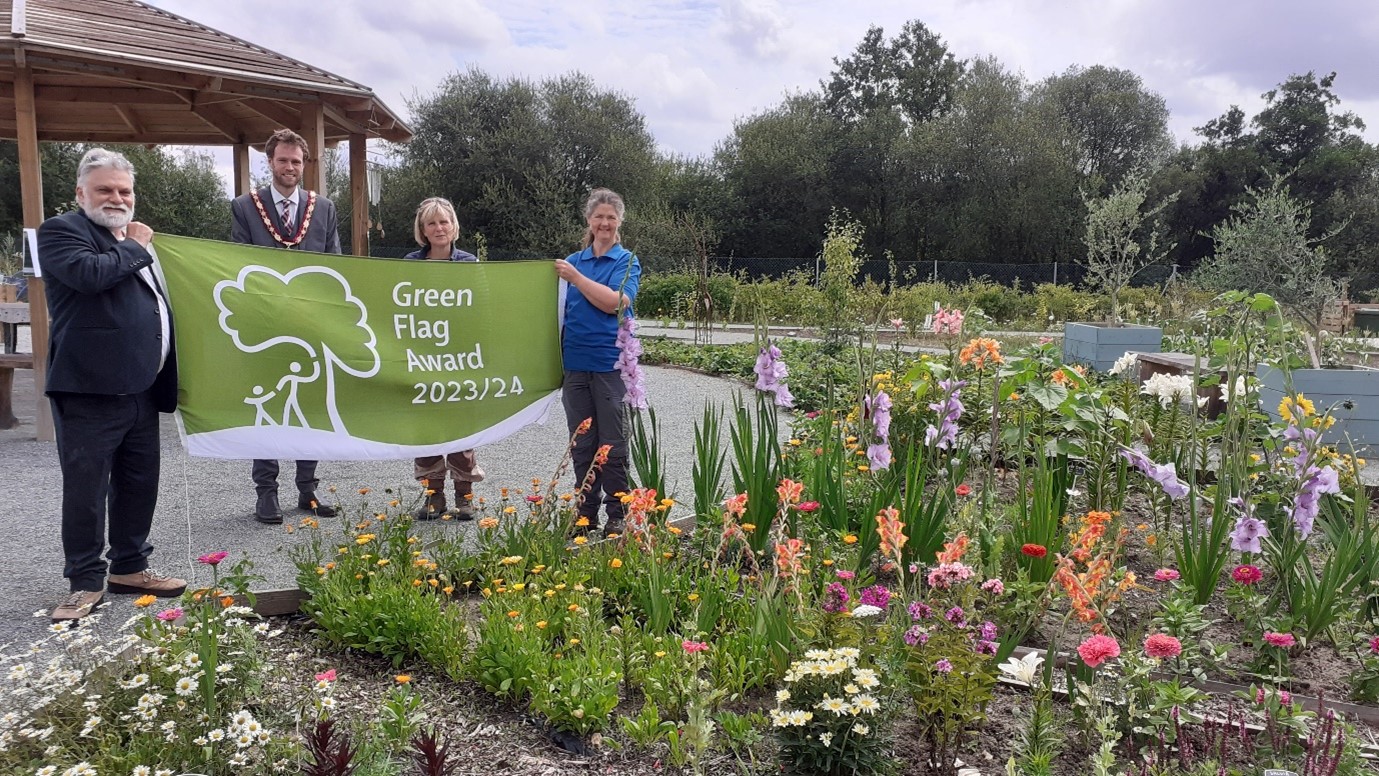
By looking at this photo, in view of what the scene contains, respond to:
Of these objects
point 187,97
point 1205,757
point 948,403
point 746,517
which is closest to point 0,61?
point 187,97

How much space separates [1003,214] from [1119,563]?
32.4 meters

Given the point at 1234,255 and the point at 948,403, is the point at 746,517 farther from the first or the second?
the point at 1234,255

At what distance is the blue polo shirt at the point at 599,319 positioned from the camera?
14.6 feet

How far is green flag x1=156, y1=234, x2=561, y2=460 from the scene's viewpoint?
3994mm

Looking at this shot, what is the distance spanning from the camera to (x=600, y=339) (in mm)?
4449

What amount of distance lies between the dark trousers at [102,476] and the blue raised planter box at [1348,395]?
280 inches

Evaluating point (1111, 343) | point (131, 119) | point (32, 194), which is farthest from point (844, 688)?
point (131, 119)

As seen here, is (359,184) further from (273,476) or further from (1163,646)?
(1163,646)

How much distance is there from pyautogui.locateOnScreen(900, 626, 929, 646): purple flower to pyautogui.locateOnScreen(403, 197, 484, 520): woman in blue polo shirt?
285cm

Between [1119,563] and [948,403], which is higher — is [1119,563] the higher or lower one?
the lower one

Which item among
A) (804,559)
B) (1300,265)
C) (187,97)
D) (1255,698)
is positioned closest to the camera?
(1255,698)

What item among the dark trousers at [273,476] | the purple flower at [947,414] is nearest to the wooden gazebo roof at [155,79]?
the dark trousers at [273,476]

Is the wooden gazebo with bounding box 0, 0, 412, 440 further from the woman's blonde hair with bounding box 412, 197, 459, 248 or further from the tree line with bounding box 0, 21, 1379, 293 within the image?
the tree line with bounding box 0, 21, 1379, 293

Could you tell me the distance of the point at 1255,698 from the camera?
247 cm
